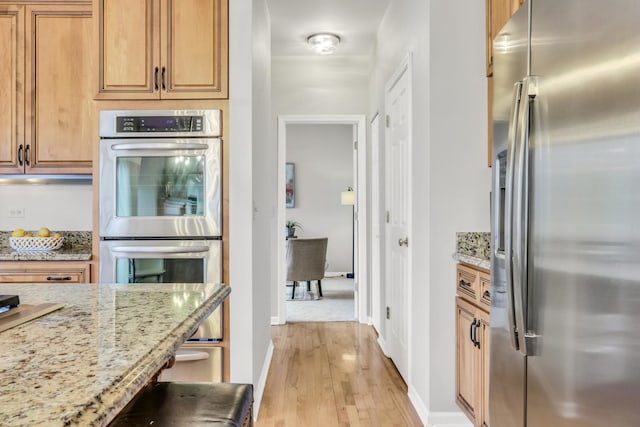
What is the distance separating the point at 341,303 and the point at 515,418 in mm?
4086

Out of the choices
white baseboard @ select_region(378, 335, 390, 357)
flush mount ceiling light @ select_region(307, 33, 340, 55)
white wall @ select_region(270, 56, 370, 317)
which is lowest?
white baseboard @ select_region(378, 335, 390, 357)

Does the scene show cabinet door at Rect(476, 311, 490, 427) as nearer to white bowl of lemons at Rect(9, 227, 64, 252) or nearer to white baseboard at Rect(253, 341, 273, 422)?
white baseboard at Rect(253, 341, 273, 422)

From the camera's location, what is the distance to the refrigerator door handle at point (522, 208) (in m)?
1.27

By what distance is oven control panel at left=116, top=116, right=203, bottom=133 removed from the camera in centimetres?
233

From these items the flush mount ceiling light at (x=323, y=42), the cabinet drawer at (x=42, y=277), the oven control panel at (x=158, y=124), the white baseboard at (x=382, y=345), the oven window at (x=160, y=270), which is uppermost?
the flush mount ceiling light at (x=323, y=42)

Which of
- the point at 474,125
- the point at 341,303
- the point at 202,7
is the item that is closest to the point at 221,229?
the point at 202,7

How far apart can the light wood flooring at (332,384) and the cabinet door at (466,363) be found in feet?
1.25

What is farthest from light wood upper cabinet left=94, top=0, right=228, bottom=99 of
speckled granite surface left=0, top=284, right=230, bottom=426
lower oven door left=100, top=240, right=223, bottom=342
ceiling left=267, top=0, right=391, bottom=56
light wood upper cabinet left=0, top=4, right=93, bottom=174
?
speckled granite surface left=0, top=284, right=230, bottom=426

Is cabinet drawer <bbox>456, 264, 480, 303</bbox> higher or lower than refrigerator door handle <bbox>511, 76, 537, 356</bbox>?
lower

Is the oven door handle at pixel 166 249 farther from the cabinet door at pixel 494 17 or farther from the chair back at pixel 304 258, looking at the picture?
the chair back at pixel 304 258

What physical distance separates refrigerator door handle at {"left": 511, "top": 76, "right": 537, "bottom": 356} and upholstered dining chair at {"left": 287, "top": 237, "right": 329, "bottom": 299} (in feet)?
13.4

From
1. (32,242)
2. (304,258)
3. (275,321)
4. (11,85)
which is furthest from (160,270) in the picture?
(304,258)

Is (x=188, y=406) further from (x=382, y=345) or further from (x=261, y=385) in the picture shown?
(x=382, y=345)

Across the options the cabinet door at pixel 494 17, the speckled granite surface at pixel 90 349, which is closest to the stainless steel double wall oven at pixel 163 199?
the speckled granite surface at pixel 90 349
